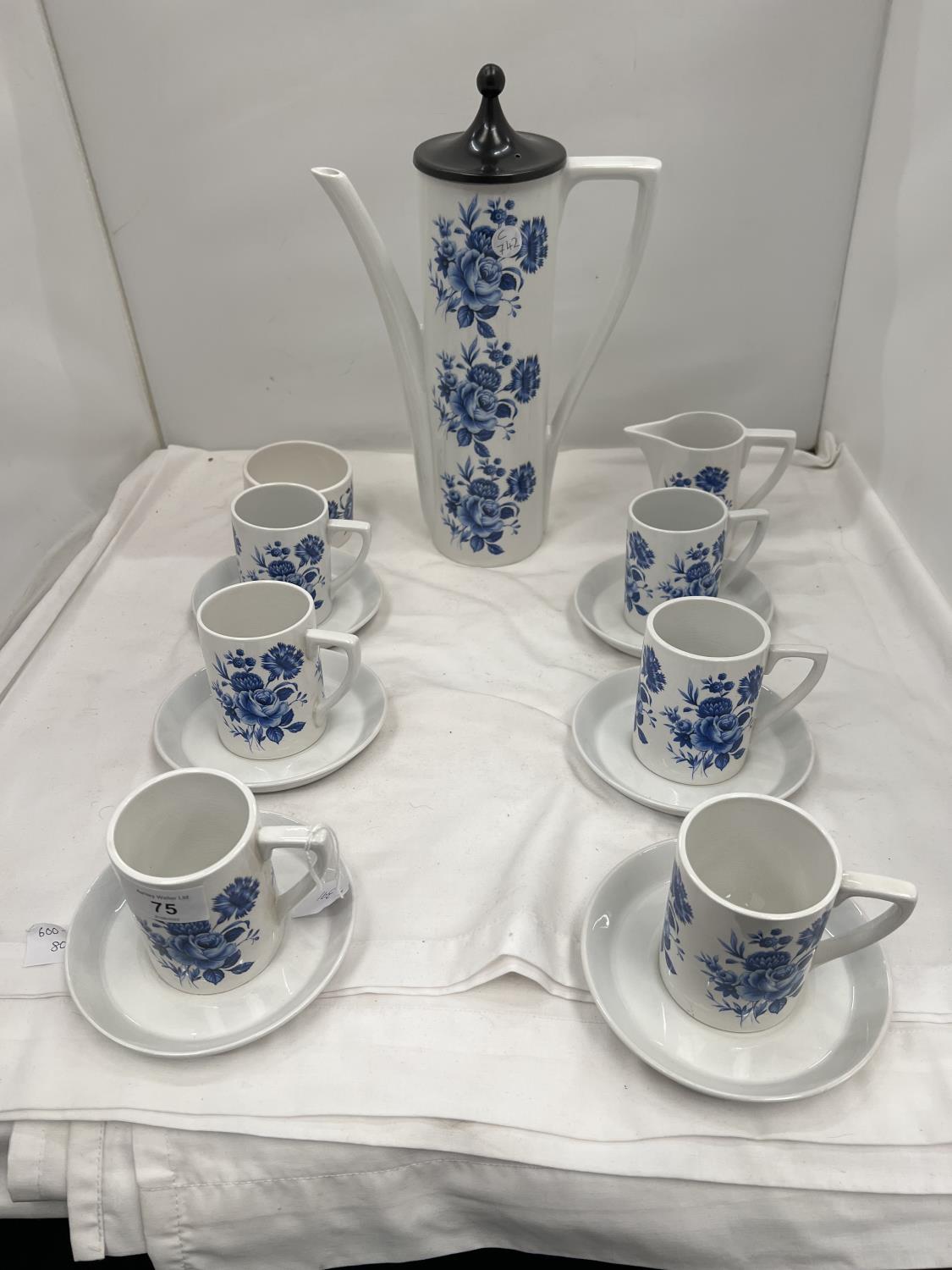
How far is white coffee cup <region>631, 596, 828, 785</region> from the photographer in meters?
0.64

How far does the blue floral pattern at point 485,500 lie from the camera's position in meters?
0.86

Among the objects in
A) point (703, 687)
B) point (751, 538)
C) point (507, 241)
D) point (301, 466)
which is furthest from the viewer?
point (301, 466)

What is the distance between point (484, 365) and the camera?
0.80 m

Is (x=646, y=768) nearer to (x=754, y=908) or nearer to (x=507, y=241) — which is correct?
(x=754, y=908)

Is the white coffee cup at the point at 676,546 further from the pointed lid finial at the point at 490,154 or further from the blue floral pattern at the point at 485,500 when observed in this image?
the pointed lid finial at the point at 490,154

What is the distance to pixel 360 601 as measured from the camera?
2.86ft

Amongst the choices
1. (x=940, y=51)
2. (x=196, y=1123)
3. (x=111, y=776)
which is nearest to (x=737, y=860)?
(x=196, y=1123)

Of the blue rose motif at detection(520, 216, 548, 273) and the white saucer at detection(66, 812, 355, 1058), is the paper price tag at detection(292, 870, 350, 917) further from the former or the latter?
the blue rose motif at detection(520, 216, 548, 273)

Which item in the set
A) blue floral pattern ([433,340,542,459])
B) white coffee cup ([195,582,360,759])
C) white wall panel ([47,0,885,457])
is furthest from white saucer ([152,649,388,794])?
white wall panel ([47,0,885,457])

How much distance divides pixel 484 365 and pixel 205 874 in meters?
0.46

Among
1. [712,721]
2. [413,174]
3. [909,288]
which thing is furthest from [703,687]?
[413,174]

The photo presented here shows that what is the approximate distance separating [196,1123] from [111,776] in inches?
10.8

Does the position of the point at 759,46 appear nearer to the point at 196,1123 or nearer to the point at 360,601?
the point at 360,601

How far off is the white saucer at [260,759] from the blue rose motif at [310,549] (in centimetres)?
9
